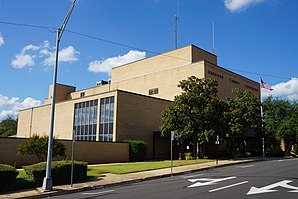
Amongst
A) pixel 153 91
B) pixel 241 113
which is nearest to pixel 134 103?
pixel 241 113

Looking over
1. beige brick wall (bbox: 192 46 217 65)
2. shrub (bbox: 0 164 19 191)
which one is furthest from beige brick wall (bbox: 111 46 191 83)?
shrub (bbox: 0 164 19 191)

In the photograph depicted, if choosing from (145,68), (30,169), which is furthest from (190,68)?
(30,169)

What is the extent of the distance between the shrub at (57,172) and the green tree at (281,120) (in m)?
33.7

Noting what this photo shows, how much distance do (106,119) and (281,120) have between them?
25923 mm

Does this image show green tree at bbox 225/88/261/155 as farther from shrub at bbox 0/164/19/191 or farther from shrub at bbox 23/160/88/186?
shrub at bbox 0/164/19/191

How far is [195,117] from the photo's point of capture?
31.6 metres

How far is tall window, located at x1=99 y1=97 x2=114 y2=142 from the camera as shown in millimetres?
35500

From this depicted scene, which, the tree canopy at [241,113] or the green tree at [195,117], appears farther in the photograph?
the tree canopy at [241,113]

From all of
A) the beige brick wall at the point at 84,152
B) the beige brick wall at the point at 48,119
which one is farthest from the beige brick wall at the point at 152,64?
the beige brick wall at the point at 84,152

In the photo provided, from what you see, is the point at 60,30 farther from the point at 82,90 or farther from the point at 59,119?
the point at 82,90

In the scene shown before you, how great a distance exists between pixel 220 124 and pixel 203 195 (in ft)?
70.4

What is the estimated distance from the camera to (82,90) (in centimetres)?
6756

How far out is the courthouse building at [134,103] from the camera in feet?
118

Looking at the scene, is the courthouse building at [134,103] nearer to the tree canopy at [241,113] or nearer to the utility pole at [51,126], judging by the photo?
the tree canopy at [241,113]
